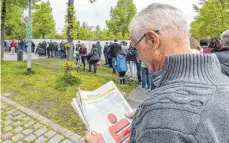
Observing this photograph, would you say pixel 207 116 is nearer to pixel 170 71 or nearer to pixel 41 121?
pixel 170 71

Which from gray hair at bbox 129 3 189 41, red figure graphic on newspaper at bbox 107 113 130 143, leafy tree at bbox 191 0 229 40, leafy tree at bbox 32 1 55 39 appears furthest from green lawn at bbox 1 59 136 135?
leafy tree at bbox 32 1 55 39

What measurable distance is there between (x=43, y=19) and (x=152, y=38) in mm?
40572

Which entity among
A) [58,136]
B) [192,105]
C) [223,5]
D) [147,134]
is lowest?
[58,136]

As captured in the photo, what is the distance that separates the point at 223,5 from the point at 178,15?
25987mm

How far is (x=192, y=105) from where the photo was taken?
949 mm

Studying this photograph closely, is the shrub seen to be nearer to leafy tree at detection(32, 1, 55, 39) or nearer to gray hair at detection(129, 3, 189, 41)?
gray hair at detection(129, 3, 189, 41)

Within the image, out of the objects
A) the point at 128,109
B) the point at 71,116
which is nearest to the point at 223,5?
the point at 71,116

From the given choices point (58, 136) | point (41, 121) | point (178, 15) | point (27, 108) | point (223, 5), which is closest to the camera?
point (178, 15)

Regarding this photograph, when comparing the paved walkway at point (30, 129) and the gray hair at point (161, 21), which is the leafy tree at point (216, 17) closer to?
the paved walkway at point (30, 129)

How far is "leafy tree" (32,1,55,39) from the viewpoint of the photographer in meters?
39.5

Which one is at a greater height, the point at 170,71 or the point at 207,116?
the point at 170,71

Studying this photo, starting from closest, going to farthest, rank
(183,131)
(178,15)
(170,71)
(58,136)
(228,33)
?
(183,131)
(170,71)
(178,15)
(228,33)
(58,136)

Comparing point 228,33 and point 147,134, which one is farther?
point 228,33

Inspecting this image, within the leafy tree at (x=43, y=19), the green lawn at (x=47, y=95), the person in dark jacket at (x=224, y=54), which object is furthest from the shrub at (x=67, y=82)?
the leafy tree at (x=43, y=19)
